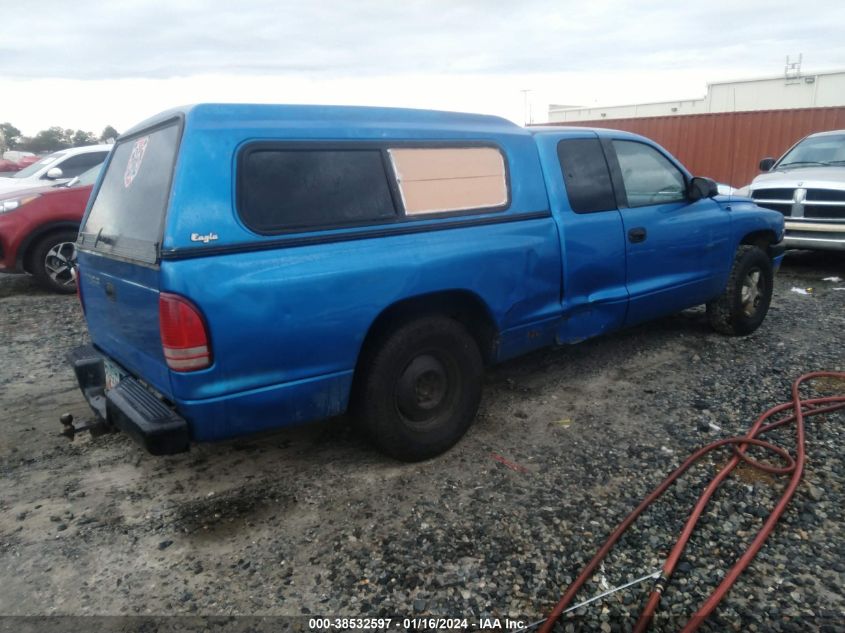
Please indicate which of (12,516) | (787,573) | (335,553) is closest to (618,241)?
(787,573)

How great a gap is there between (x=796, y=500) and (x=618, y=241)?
183 centimetres

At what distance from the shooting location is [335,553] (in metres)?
2.62

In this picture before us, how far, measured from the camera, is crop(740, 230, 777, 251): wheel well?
210 inches

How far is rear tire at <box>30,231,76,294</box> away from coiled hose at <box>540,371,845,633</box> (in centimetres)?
686

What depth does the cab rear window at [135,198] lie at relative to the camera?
2598 millimetres

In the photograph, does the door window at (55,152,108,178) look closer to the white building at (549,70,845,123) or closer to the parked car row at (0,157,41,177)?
the parked car row at (0,157,41,177)

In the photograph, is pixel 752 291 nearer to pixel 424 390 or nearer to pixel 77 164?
pixel 424 390

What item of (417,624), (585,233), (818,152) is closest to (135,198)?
(417,624)

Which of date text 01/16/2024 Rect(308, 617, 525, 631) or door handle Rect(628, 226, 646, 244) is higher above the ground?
door handle Rect(628, 226, 646, 244)

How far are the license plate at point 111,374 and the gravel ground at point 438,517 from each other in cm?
52

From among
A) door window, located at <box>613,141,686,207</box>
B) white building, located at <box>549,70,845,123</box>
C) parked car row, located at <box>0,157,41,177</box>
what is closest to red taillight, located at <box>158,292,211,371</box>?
door window, located at <box>613,141,686,207</box>

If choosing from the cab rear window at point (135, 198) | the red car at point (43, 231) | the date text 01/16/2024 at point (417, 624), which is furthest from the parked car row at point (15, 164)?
the date text 01/16/2024 at point (417, 624)

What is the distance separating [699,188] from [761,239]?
52.1 inches

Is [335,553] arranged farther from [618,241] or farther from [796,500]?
[618,241]
